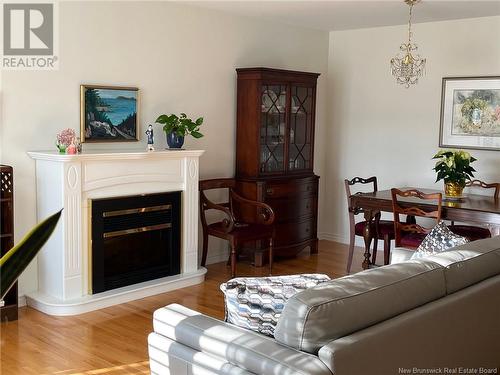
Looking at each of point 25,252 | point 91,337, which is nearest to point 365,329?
point 25,252

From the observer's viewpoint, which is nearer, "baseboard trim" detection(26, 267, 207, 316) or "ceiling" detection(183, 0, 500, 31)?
"baseboard trim" detection(26, 267, 207, 316)

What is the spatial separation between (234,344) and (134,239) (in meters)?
2.89

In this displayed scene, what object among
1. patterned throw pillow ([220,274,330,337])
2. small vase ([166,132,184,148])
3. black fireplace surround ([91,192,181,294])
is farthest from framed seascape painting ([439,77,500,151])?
patterned throw pillow ([220,274,330,337])

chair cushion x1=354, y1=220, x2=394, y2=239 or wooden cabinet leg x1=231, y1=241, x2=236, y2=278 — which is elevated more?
chair cushion x1=354, y1=220, x2=394, y2=239

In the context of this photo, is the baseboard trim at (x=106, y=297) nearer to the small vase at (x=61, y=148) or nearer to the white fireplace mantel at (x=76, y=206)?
the white fireplace mantel at (x=76, y=206)

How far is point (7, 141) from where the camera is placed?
453 centimetres

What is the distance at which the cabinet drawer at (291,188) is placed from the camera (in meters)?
6.17

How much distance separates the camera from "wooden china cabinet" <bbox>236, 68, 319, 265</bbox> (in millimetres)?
6090

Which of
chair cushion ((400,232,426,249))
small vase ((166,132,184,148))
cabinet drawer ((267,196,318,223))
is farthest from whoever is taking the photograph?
cabinet drawer ((267,196,318,223))

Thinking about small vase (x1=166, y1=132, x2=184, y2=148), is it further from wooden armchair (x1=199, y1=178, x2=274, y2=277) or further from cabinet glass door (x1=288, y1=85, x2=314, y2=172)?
cabinet glass door (x1=288, y1=85, x2=314, y2=172)

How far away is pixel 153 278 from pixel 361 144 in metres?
3.04

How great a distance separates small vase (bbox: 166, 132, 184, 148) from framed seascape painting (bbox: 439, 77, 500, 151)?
108 inches

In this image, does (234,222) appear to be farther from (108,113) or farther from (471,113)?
→ (471,113)

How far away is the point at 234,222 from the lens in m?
5.64
